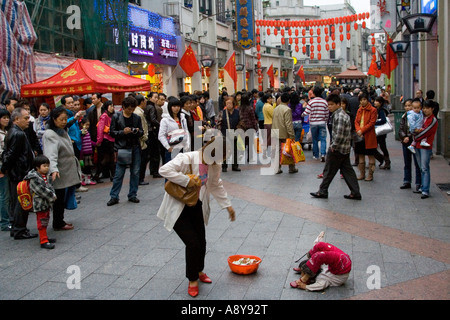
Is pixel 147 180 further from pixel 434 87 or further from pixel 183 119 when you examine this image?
pixel 434 87

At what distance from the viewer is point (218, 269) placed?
5.30m

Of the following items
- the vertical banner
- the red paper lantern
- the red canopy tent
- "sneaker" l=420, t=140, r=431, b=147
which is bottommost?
A: "sneaker" l=420, t=140, r=431, b=147

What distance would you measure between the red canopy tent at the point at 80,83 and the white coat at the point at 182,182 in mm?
6500

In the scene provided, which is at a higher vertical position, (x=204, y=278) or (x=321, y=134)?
(x=321, y=134)

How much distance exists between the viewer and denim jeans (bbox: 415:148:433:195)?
816 cm

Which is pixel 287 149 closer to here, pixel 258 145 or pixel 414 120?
pixel 414 120

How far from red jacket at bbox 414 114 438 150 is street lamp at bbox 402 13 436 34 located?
4861 mm

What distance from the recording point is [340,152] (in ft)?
26.5

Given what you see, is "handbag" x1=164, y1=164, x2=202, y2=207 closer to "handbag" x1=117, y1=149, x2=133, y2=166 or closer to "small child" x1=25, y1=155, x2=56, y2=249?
"small child" x1=25, y1=155, x2=56, y2=249

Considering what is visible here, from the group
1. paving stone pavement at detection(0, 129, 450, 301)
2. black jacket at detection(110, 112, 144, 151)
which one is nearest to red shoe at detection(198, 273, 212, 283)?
paving stone pavement at detection(0, 129, 450, 301)

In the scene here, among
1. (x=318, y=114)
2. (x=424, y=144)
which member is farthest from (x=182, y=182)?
(x=318, y=114)

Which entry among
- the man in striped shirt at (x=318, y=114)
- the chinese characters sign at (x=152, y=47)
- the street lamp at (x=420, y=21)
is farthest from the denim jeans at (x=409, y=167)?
the chinese characters sign at (x=152, y=47)

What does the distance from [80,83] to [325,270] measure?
24.8 feet

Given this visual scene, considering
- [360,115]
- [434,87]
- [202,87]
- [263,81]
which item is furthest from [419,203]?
[263,81]
